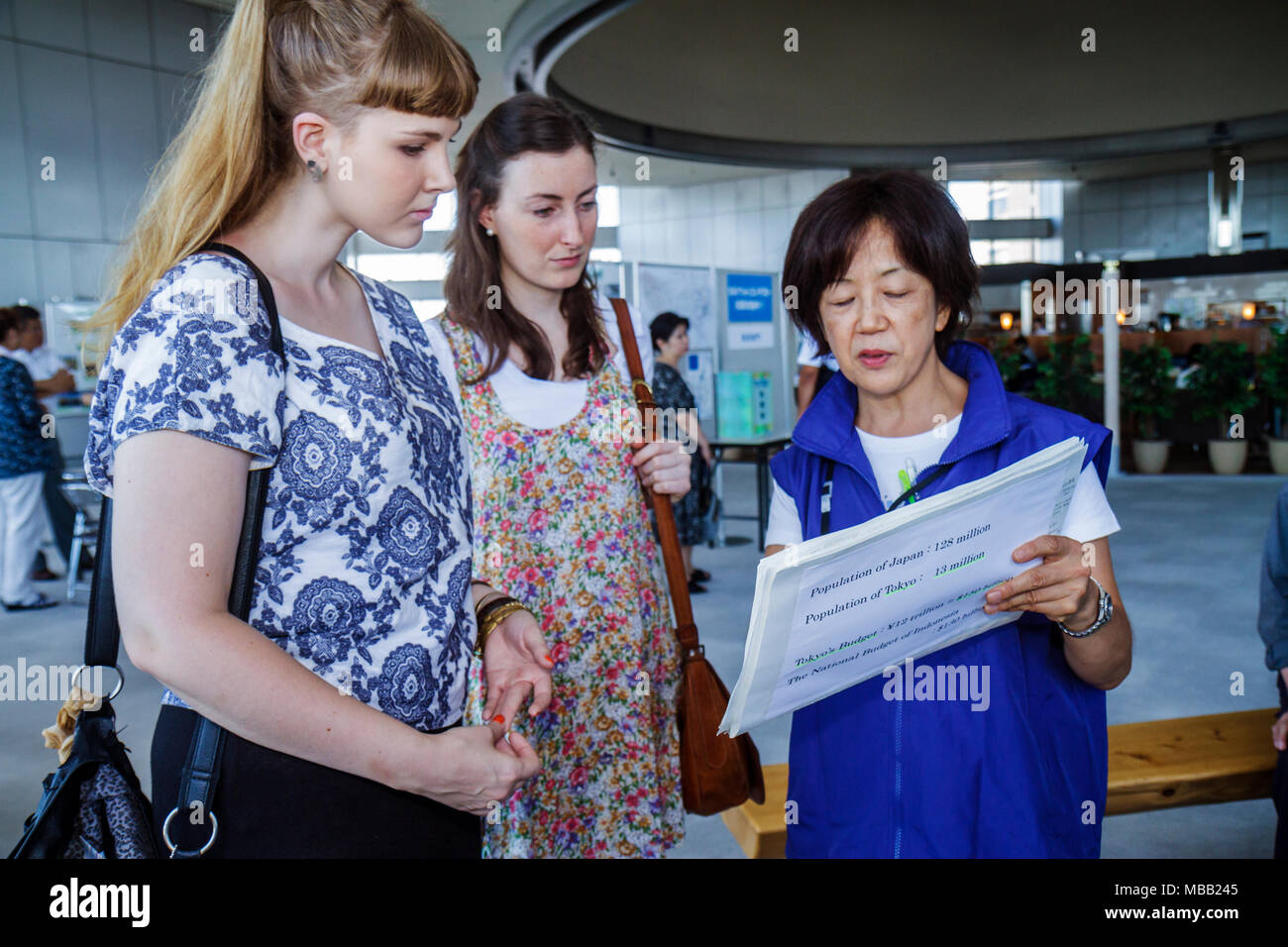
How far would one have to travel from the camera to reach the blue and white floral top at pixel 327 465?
808mm

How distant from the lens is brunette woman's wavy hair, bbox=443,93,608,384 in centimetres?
161

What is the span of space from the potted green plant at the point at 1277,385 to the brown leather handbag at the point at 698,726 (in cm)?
1056

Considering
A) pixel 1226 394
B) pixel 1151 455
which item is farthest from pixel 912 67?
pixel 1151 455

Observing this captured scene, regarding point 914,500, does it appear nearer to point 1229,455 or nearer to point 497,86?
point 497,86

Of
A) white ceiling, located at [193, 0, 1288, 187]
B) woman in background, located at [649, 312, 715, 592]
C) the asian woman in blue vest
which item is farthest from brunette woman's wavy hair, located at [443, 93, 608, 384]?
→ white ceiling, located at [193, 0, 1288, 187]

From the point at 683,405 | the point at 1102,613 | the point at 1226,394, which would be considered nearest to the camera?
the point at 1102,613

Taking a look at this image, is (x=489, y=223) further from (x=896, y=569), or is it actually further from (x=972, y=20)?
(x=972, y=20)

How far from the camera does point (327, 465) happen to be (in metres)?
0.90

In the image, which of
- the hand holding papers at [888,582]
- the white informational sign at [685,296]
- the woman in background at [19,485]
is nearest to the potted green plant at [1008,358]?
the white informational sign at [685,296]

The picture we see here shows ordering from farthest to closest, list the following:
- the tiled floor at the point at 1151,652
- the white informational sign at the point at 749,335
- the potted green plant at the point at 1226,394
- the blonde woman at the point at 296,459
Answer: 1. the white informational sign at the point at 749,335
2. the potted green plant at the point at 1226,394
3. the tiled floor at the point at 1151,652
4. the blonde woman at the point at 296,459

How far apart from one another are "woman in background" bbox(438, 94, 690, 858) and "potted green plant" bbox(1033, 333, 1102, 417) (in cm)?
1023

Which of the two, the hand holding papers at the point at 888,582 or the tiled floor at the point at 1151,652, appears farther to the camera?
the tiled floor at the point at 1151,652

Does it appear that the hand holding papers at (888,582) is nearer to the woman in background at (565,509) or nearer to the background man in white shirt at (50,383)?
the woman in background at (565,509)

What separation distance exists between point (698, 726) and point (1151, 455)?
10803mm
